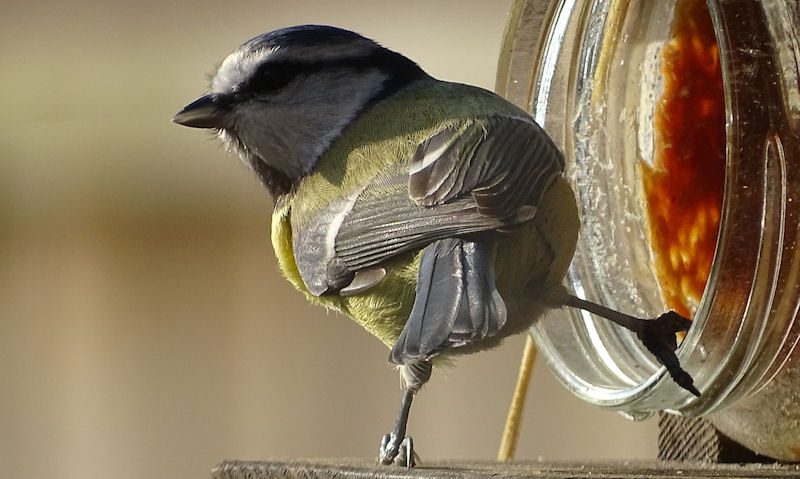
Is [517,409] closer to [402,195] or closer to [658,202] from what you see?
[658,202]

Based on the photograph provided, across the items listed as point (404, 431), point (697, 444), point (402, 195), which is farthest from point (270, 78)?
point (697, 444)

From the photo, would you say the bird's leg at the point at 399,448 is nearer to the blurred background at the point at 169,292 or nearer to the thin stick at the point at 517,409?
the thin stick at the point at 517,409

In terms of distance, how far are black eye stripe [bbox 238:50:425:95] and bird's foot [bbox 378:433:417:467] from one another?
10.9 inches

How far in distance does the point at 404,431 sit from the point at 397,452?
21 millimetres

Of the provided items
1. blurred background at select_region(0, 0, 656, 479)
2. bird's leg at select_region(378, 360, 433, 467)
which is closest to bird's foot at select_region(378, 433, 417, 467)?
bird's leg at select_region(378, 360, 433, 467)

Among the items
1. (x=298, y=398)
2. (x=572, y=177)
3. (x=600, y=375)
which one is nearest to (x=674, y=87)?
(x=572, y=177)

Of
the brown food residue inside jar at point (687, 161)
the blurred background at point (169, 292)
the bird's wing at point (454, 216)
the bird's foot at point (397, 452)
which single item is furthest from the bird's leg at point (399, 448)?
the blurred background at point (169, 292)

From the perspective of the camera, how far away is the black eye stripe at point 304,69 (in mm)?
815

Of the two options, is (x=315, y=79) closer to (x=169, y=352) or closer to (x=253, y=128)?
(x=253, y=128)

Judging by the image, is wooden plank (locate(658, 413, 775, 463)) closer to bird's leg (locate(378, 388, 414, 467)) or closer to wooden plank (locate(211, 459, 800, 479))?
wooden plank (locate(211, 459, 800, 479))

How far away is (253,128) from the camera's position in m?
0.84

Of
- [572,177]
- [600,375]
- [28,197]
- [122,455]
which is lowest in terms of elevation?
[122,455]

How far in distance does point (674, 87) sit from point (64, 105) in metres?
1.47

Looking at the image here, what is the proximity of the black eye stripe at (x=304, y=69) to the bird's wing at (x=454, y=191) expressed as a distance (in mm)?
119
